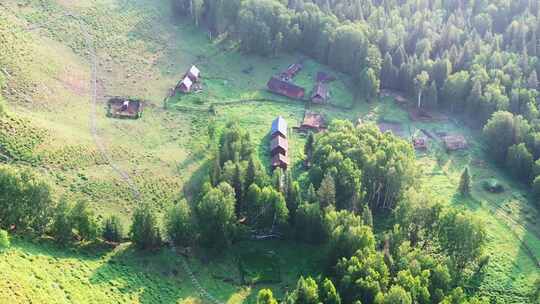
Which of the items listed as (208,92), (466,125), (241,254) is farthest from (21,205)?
(466,125)

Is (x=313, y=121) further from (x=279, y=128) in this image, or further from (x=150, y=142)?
(x=150, y=142)

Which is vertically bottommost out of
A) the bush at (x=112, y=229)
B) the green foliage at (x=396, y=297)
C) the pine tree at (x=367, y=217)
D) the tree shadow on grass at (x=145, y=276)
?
the tree shadow on grass at (x=145, y=276)

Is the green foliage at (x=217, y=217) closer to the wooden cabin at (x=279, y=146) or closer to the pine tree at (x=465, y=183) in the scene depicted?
the wooden cabin at (x=279, y=146)

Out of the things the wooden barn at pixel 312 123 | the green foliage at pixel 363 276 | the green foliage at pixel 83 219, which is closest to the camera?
the green foliage at pixel 363 276

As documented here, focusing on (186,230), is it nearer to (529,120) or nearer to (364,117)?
(364,117)

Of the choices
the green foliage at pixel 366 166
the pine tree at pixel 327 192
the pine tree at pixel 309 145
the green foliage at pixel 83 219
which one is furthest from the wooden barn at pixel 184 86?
the green foliage at pixel 83 219

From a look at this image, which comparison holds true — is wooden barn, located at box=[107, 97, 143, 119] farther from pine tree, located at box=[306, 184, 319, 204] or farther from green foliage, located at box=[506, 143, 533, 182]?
green foliage, located at box=[506, 143, 533, 182]

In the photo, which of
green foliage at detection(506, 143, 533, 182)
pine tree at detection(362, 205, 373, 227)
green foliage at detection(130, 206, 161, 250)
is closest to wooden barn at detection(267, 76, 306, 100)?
green foliage at detection(506, 143, 533, 182)
